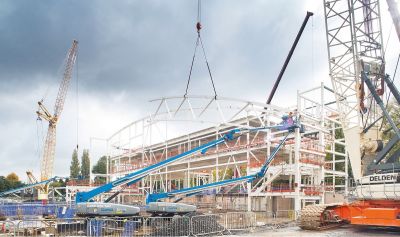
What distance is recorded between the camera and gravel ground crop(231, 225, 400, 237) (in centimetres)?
1796

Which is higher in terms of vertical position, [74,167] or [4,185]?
[74,167]

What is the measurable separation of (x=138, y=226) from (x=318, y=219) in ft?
27.9

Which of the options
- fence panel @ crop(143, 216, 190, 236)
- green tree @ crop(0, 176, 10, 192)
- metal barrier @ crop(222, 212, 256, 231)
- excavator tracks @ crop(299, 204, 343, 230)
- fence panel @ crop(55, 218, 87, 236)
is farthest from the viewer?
green tree @ crop(0, 176, 10, 192)

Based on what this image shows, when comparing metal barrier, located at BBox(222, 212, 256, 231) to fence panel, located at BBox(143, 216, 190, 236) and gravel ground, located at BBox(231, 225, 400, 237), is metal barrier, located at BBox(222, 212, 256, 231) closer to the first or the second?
gravel ground, located at BBox(231, 225, 400, 237)

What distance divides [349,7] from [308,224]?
646 inches

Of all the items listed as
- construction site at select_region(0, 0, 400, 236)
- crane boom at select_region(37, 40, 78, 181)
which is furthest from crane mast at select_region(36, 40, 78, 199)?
construction site at select_region(0, 0, 400, 236)

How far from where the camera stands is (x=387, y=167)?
1906cm

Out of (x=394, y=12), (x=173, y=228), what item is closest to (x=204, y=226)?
(x=173, y=228)

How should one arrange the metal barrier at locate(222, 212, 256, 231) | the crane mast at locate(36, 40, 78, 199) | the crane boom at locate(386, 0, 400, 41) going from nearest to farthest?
the metal barrier at locate(222, 212, 256, 231) < the crane boom at locate(386, 0, 400, 41) < the crane mast at locate(36, 40, 78, 199)

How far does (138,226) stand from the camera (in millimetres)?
20781

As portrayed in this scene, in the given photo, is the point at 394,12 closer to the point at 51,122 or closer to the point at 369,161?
the point at 369,161

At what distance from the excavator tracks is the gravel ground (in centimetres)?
34

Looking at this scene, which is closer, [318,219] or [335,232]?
[335,232]

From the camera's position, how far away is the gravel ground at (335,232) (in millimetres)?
17964
